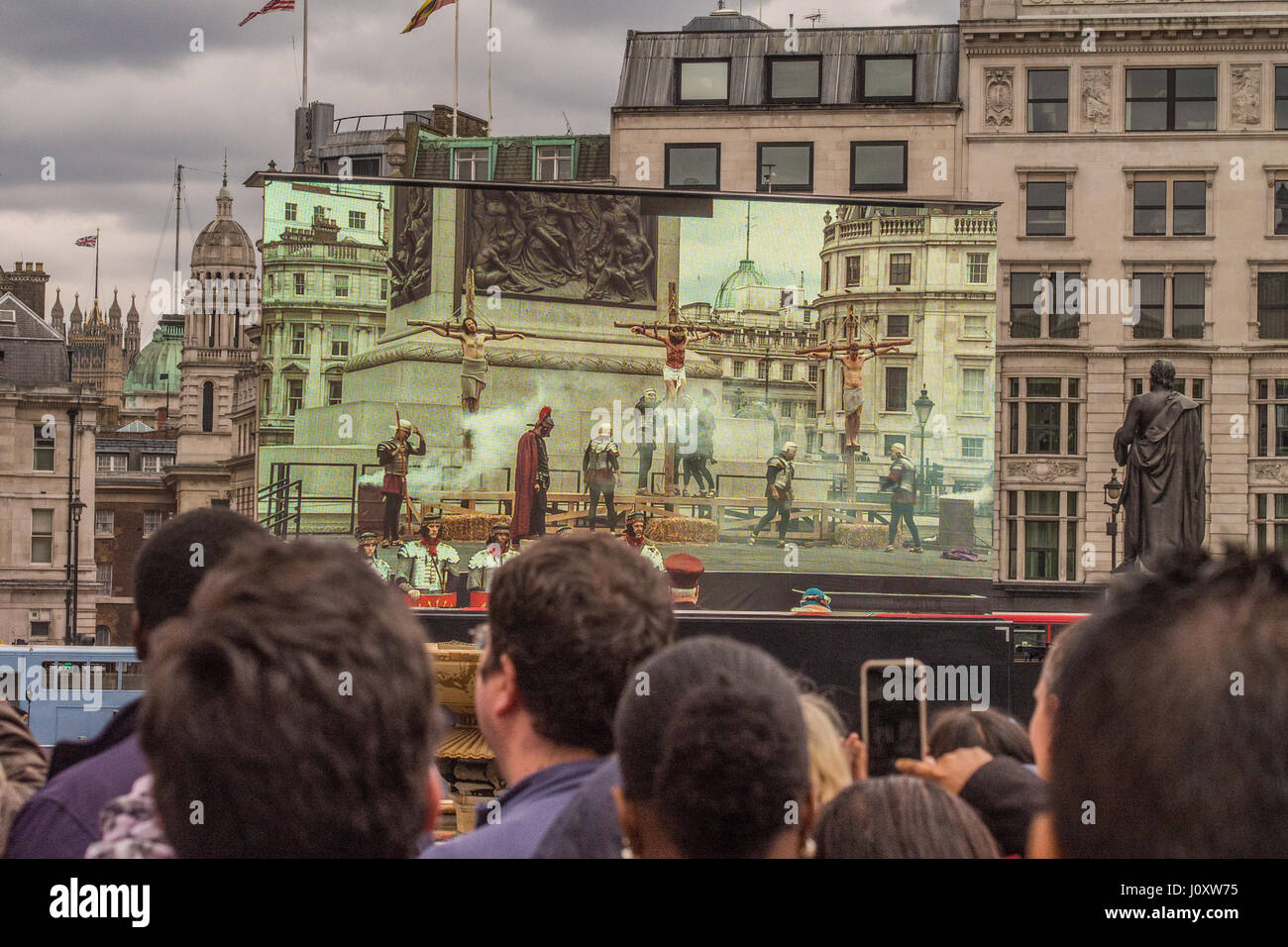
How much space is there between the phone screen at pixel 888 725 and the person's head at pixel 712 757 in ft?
34.7

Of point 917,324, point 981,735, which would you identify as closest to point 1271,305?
point 917,324

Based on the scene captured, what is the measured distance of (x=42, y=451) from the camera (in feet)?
220

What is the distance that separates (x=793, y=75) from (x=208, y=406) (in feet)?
267

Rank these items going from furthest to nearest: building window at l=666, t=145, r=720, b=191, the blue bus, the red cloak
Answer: building window at l=666, t=145, r=720, b=191, the red cloak, the blue bus

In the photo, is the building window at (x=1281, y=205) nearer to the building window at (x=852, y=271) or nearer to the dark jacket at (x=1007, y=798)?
the building window at (x=852, y=271)

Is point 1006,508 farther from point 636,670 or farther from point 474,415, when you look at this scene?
point 636,670

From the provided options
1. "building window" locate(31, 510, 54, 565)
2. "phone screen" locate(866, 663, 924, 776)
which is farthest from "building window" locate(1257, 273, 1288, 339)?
"building window" locate(31, 510, 54, 565)

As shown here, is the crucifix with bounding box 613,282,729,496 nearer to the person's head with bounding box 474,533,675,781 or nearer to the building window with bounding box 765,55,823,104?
the building window with bounding box 765,55,823,104

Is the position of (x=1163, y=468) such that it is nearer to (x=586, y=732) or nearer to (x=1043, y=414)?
(x=586, y=732)

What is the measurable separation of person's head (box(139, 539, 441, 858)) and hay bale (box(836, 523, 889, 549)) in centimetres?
2972

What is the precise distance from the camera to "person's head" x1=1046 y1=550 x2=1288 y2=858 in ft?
6.39
